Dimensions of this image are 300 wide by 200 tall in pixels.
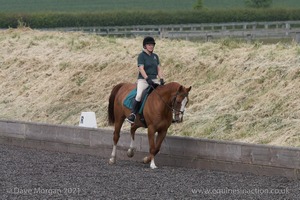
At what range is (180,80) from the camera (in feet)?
89.2

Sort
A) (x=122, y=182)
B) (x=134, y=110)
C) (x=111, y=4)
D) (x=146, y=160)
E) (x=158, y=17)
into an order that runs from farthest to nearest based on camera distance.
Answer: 1. (x=111, y=4)
2. (x=158, y=17)
3. (x=134, y=110)
4. (x=146, y=160)
5. (x=122, y=182)

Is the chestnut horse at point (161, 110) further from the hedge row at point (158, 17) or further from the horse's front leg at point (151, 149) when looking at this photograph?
the hedge row at point (158, 17)

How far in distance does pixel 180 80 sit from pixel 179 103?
8586 millimetres

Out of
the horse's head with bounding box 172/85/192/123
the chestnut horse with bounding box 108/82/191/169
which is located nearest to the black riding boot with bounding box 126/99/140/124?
the chestnut horse with bounding box 108/82/191/169

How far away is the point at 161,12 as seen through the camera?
80.4 m

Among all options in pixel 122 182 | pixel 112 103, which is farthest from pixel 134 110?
pixel 122 182

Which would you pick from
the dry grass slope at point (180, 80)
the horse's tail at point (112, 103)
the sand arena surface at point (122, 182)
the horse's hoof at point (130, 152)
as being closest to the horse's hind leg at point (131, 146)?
the horse's hoof at point (130, 152)

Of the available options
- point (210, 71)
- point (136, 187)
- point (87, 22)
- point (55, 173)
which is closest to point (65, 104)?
point (210, 71)

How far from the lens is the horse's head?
18609mm

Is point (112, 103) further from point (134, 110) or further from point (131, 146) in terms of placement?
point (134, 110)

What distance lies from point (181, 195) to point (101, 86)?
14372 mm

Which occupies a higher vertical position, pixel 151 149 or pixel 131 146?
pixel 151 149

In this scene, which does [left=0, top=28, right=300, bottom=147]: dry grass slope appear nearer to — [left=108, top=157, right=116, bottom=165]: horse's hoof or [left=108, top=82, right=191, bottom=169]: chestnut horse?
[left=108, top=82, right=191, bottom=169]: chestnut horse

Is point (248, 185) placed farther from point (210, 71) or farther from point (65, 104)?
point (65, 104)
